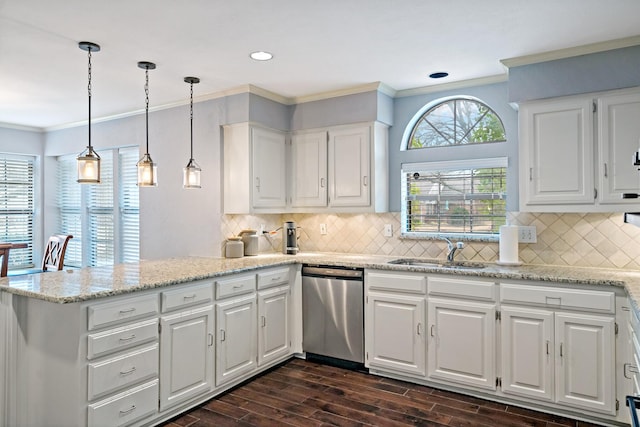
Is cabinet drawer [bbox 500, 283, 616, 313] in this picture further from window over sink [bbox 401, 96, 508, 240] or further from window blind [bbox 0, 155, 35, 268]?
window blind [bbox 0, 155, 35, 268]

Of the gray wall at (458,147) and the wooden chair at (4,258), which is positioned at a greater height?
the gray wall at (458,147)

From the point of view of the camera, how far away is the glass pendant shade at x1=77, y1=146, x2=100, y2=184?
267 cm

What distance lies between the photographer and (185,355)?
285 cm

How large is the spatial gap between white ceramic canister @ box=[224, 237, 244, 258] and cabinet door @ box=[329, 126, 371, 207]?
0.94 metres

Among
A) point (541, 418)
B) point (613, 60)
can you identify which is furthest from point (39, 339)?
point (613, 60)

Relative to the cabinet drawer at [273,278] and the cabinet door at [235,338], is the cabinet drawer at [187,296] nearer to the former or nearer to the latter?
the cabinet door at [235,338]

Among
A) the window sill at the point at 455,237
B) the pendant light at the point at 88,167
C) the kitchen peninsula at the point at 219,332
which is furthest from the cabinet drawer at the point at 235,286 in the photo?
the window sill at the point at 455,237

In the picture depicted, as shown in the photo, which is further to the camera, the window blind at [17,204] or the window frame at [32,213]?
the window frame at [32,213]

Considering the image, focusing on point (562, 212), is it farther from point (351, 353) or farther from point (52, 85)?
point (52, 85)

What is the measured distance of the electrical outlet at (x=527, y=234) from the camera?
3.43 m

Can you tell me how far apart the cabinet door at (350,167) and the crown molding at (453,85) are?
515 mm

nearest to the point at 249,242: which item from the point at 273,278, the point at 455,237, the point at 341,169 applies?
the point at 273,278

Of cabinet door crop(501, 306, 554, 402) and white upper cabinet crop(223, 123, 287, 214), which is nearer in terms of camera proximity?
cabinet door crop(501, 306, 554, 402)

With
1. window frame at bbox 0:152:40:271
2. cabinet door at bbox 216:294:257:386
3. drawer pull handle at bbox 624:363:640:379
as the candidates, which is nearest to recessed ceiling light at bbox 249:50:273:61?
cabinet door at bbox 216:294:257:386
